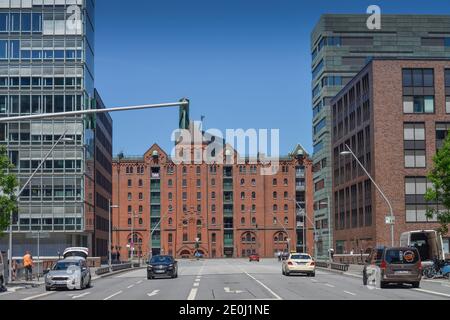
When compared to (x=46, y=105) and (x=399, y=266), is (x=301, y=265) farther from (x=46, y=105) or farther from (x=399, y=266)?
(x=46, y=105)

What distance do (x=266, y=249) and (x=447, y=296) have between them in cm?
12724

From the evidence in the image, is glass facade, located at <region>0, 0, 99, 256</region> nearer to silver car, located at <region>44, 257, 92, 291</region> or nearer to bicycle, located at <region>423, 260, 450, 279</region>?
silver car, located at <region>44, 257, 92, 291</region>

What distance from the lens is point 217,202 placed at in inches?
6206

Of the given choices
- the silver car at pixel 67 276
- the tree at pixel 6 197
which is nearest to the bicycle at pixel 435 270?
the silver car at pixel 67 276

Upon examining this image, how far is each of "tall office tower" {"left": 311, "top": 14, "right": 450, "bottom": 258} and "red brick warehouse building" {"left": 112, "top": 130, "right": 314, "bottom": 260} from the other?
41039 mm

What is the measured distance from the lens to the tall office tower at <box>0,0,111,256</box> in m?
83.6

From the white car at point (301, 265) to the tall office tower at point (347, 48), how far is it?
56.4 metres

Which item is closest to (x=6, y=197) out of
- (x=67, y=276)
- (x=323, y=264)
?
(x=67, y=276)

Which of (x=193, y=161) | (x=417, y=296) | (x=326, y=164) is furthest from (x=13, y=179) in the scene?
(x=193, y=161)

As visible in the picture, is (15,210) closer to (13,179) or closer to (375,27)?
(13,179)

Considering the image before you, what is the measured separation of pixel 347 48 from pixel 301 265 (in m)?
64.7

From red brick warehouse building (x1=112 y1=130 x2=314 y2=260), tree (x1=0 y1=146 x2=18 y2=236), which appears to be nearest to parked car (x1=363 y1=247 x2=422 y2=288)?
tree (x1=0 y1=146 x2=18 y2=236)

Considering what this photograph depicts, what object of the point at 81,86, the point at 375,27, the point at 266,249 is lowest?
the point at 266,249

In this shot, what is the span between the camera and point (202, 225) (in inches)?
6147
